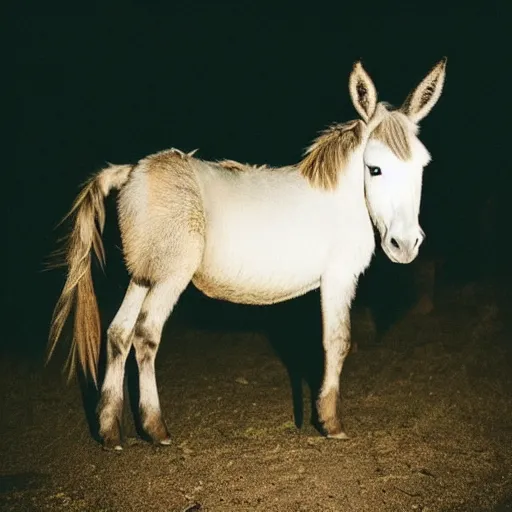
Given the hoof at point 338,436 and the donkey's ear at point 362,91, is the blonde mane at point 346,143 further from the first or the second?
the hoof at point 338,436

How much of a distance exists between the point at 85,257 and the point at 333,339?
176cm

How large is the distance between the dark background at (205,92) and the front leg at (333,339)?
4.80 meters

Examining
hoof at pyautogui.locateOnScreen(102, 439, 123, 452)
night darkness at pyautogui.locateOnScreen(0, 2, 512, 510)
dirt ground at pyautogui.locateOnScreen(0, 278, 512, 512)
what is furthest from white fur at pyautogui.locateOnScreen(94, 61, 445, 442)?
night darkness at pyautogui.locateOnScreen(0, 2, 512, 510)

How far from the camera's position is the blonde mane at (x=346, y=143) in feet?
12.6

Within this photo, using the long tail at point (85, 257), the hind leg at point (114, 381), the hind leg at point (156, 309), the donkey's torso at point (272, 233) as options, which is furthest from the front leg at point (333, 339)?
the long tail at point (85, 257)

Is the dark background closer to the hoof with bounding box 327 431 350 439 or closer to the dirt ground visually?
the dirt ground

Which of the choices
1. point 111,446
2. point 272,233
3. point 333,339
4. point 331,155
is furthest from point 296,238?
point 111,446

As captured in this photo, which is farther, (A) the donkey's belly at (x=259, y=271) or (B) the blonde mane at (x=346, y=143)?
(A) the donkey's belly at (x=259, y=271)

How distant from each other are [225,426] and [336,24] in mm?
10102

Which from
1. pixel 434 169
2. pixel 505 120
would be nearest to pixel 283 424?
pixel 434 169

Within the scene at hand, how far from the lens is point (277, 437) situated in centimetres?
434

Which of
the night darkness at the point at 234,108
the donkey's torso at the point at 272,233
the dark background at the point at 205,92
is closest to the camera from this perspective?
the donkey's torso at the point at 272,233

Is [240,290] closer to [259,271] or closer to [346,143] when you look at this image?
[259,271]

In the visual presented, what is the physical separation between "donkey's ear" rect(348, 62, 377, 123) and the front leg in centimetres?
111
